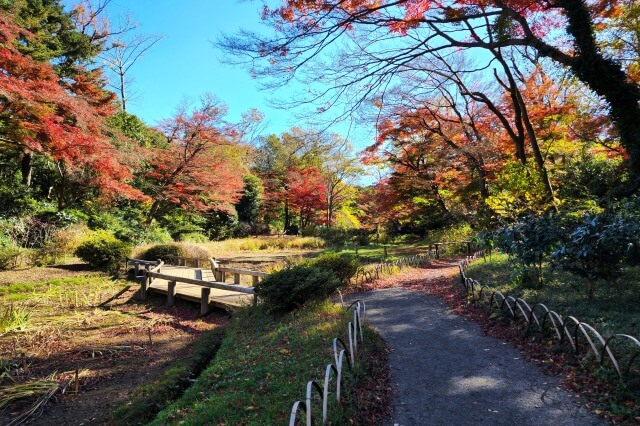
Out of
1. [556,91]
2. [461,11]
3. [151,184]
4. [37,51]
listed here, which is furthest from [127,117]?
[556,91]

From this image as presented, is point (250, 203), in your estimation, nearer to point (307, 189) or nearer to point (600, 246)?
point (307, 189)

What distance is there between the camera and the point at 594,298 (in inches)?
210

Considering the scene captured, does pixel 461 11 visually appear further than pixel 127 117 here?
No

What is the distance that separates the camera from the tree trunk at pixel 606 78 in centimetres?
593

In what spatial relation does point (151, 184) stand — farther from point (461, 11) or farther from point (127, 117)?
point (461, 11)

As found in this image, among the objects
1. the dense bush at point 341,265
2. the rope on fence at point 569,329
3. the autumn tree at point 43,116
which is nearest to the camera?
the rope on fence at point 569,329

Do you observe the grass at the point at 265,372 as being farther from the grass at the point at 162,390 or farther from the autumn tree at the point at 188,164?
the autumn tree at the point at 188,164

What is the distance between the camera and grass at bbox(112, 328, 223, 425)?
401 cm

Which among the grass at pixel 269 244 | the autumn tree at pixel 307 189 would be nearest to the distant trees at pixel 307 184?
the autumn tree at pixel 307 189

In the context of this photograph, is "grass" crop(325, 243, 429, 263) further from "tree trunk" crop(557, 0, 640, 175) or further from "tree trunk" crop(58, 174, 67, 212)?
"tree trunk" crop(58, 174, 67, 212)

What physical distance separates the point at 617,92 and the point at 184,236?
23.1 metres

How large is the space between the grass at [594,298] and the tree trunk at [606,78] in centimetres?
213

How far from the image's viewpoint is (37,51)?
14.6m

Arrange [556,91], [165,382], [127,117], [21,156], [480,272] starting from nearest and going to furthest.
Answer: [165,382] < [480,272] < [556,91] < [21,156] < [127,117]
